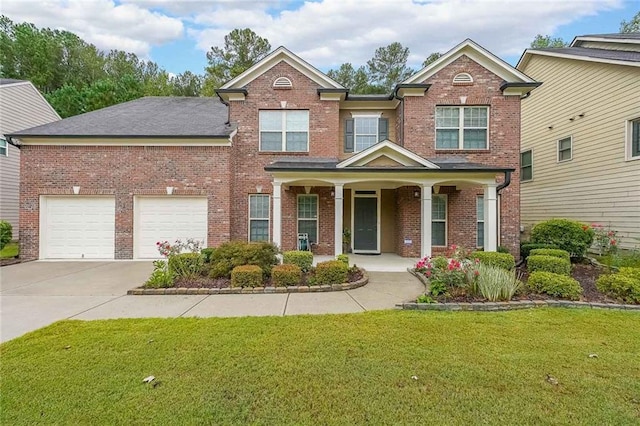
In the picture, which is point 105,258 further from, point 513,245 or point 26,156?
point 513,245

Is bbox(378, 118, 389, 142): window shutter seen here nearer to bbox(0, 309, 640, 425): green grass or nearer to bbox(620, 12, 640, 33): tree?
bbox(0, 309, 640, 425): green grass

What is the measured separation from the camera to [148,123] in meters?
11.6

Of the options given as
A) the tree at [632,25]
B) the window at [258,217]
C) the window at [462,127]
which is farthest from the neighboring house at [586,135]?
the tree at [632,25]

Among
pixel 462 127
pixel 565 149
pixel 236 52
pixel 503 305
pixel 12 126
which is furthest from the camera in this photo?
pixel 236 52

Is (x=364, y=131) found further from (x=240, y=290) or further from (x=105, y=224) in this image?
(x=105, y=224)

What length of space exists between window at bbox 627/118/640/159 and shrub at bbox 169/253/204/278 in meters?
13.8

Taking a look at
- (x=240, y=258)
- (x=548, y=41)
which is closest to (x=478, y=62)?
(x=240, y=258)

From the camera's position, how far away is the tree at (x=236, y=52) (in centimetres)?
2853

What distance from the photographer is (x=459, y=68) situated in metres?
11.3

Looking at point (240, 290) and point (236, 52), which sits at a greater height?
point (236, 52)

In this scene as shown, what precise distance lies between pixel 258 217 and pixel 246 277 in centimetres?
489

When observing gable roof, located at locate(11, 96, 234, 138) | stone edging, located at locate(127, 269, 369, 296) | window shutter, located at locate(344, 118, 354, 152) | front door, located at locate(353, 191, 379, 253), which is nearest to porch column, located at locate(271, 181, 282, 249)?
stone edging, located at locate(127, 269, 369, 296)

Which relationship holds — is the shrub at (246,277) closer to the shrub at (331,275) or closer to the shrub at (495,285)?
the shrub at (331,275)

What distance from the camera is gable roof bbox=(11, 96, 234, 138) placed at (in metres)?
10.6
